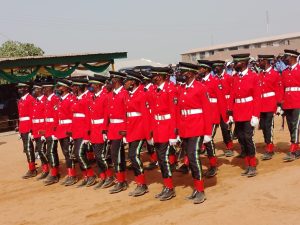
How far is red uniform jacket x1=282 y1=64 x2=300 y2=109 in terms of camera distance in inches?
329

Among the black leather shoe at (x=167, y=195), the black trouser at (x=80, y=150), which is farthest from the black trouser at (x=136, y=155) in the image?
the black trouser at (x=80, y=150)

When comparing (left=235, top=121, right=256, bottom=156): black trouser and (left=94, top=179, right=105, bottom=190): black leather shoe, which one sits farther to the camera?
(left=94, top=179, right=105, bottom=190): black leather shoe

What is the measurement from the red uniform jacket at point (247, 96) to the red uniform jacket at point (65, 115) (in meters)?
3.35

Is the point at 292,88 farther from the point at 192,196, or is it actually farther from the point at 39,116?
the point at 39,116

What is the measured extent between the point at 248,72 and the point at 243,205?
102 inches

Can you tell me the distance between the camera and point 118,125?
7551 millimetres

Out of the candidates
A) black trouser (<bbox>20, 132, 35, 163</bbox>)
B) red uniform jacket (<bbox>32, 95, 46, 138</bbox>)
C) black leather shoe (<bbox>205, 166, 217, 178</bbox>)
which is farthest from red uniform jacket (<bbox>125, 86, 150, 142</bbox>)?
black trouser (<bbox>20, 132, 35, 163</bbox>)

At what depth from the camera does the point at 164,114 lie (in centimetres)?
690

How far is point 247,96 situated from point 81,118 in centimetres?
326

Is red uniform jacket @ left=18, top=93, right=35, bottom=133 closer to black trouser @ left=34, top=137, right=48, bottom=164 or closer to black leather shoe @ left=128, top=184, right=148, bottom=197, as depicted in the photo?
black trouser @ left=34, top=137, right=48, bottom=164

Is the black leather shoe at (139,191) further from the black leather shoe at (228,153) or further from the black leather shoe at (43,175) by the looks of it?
the black leather shoe at (43,175)

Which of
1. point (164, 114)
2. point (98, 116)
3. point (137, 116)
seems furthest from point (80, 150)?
point (164, 114)

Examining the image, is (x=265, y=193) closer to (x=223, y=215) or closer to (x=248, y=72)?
(x=223, y=215)

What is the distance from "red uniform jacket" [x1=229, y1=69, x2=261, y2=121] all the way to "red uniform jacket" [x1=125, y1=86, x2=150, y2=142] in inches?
67.3
